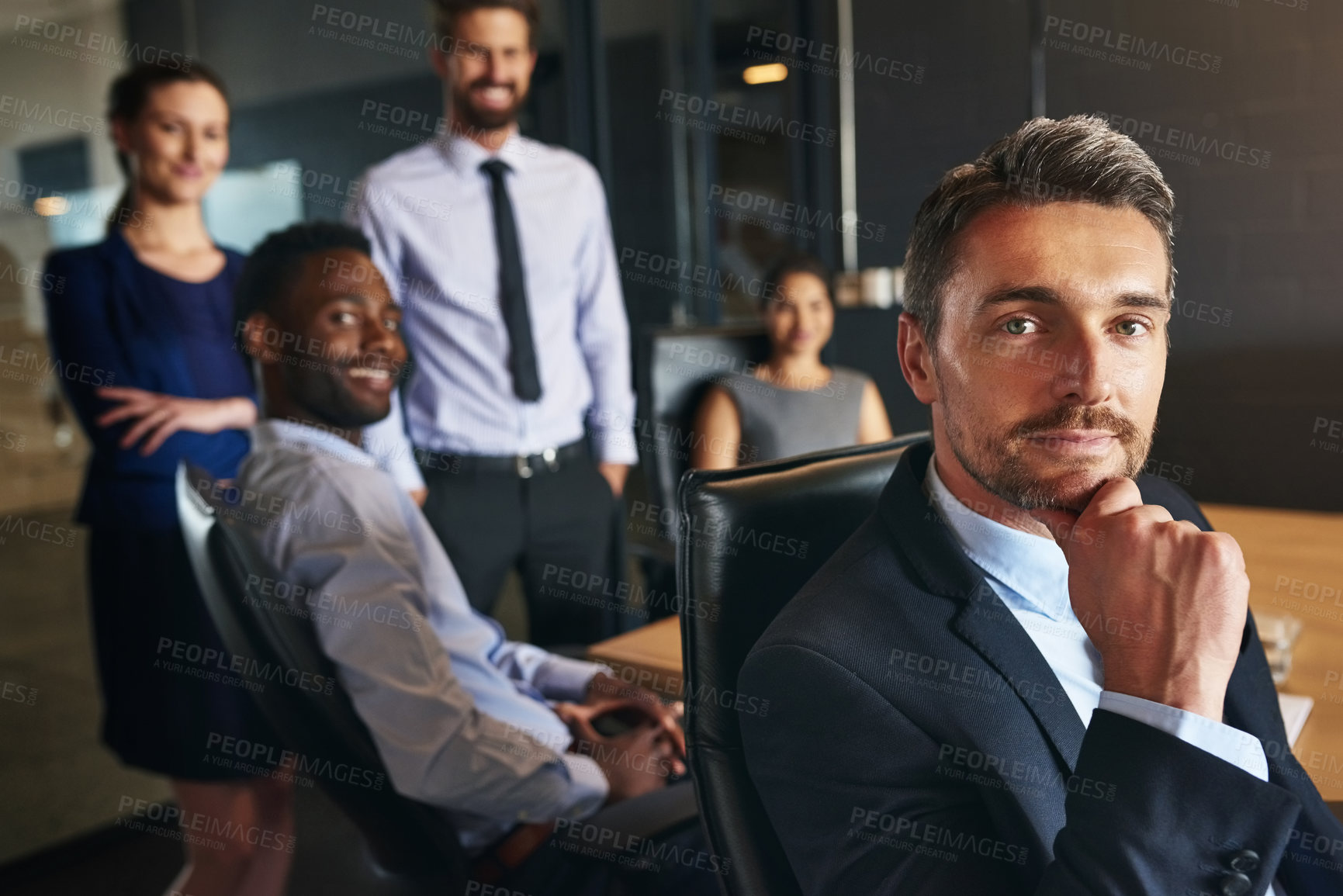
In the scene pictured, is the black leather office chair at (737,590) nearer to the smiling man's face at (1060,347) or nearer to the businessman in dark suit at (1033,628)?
the businessman in dark suit at (1033,628)

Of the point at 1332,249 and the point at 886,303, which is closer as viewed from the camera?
the point at 1332,249

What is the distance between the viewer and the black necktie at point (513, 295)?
274 centimetres

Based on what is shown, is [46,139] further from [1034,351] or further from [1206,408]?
[1206,408]

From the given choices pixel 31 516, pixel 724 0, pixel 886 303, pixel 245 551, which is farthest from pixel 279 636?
pixel 724 0

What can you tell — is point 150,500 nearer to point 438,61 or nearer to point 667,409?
point 667,409

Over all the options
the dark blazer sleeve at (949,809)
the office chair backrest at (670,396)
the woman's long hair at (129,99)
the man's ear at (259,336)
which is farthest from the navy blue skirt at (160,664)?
the dark blazer sleeve at (949,809)

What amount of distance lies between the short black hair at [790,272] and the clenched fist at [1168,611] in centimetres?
230

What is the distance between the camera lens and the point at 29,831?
7.09 ft

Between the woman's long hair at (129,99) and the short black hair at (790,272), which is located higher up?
the woman's long hair at (129,99)

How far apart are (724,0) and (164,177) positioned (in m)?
2.79

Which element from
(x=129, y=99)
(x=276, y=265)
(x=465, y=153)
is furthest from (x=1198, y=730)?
(x=465, y=153)

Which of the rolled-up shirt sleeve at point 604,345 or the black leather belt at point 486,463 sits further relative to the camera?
the rolled-up shirt sleeve at point 604,345

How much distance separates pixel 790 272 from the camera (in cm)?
314

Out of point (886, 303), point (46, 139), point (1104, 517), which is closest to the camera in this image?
point (1104, 517)
